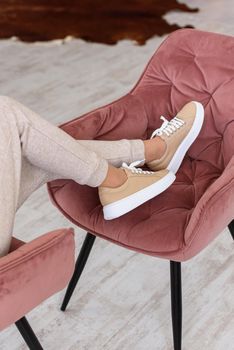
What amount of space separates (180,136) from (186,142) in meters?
0.02

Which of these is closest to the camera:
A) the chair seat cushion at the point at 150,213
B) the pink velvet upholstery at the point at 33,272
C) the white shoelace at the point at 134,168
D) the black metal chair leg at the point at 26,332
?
the pink velvet upholstery at the point at 33,272

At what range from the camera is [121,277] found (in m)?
1.67

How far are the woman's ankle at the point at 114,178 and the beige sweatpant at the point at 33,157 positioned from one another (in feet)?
0.06

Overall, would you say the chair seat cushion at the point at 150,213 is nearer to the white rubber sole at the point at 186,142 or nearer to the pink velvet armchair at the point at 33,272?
the white rubber sole at the point at 186,142

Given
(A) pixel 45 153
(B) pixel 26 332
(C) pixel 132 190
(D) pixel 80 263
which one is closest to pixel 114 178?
(C) pixel 132 190

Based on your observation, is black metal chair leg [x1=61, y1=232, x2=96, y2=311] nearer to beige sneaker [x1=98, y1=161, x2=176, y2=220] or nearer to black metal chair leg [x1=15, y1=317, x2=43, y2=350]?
beige sneaker [x1=98, y1=161, x2=176, y2=220]

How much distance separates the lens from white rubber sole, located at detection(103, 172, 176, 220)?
1.32 metres

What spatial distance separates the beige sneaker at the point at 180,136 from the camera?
1.48 meters

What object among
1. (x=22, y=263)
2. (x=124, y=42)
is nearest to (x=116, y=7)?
(x=124, y=42)

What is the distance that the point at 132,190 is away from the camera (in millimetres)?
1359

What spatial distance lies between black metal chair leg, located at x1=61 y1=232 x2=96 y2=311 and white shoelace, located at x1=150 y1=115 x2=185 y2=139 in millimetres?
318

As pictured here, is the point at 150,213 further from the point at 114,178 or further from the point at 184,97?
the point at 184,97

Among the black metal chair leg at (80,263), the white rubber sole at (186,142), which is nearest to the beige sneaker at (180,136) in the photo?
the white rubber sole at (186,142)

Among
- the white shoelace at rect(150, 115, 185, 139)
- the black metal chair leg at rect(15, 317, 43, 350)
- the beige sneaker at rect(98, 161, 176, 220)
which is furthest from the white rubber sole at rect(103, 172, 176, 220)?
the black metal chair leg at rect(15, 317, 43, 350)
